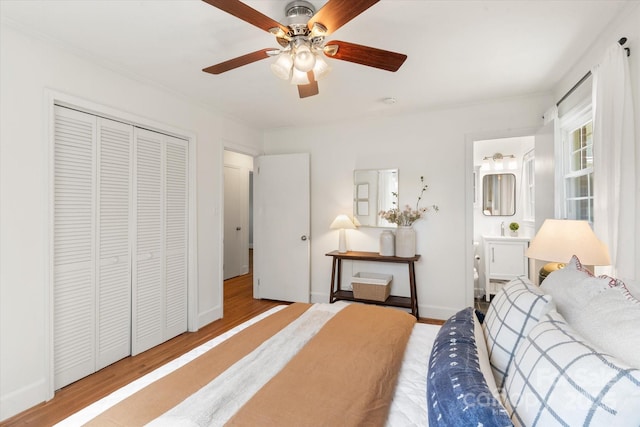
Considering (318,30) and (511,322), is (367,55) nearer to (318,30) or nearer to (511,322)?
(318,30)

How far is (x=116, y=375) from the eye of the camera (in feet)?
7.84

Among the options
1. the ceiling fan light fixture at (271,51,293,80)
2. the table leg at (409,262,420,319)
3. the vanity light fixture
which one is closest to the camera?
the ceiling fan light fixture at (271,51,293,80)

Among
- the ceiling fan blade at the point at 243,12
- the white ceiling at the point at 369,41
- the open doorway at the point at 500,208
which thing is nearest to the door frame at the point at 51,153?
the white ceiling at the point at 369,41

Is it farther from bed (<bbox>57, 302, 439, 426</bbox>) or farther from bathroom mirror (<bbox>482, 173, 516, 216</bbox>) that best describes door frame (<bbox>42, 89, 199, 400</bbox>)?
bathroom mirror (<bbox>482, 173, 516, 216</bbox>)

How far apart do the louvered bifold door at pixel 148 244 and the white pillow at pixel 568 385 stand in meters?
2.85

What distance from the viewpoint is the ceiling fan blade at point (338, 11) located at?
1.29 m

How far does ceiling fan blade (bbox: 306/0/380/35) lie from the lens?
1294 millimetres

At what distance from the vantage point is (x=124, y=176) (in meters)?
2.61

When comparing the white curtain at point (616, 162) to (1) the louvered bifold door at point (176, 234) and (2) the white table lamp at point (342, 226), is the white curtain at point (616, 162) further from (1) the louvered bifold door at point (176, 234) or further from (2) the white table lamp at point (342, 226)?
(1) the louvered bifold door at point (176, 234)

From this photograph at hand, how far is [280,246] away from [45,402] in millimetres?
2641

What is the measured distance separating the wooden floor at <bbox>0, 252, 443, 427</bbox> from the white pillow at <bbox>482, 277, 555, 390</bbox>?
2400mm

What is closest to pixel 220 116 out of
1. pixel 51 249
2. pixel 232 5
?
pixel 51 249

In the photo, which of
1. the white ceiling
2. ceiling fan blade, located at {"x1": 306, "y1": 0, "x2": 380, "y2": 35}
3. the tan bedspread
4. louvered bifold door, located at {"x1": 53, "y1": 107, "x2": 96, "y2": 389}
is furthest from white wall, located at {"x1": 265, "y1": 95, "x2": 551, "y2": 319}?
louvered bifold door, located at {"x1": 53, "y1": 107, "x2": 96, "y2": 389}

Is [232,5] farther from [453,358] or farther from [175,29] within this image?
[453,358]
